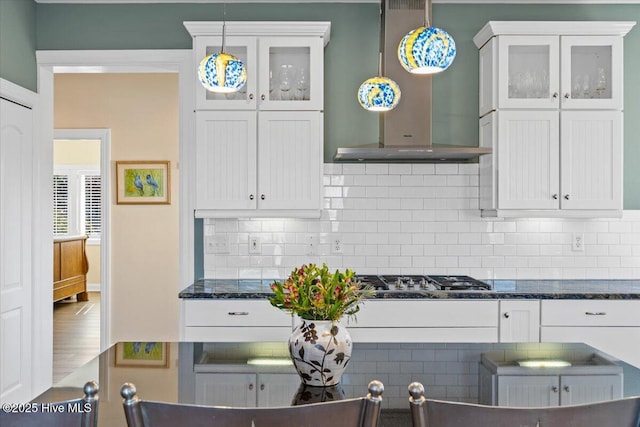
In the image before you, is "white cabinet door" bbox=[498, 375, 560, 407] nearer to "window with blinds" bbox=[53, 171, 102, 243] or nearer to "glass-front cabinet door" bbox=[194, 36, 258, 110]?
"glass-front cabinet door" bbox=[194, 36, 258, 110]

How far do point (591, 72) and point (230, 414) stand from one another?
Answer: 3.45 metres

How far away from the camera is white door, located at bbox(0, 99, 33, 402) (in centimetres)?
339

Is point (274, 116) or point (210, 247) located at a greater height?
point (274, 116)

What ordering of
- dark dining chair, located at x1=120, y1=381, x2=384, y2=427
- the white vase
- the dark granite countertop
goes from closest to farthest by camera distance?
dark dining chair, located at x1=120, y1=381, x2=384, y2=427
the white vase
the dark granite countertop

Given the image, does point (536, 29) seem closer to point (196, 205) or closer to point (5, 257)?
point (196, 205)

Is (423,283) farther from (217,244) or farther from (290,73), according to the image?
(290,73)

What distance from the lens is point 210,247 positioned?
3.82 meters

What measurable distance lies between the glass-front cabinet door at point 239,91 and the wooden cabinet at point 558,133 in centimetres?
Answer: 156

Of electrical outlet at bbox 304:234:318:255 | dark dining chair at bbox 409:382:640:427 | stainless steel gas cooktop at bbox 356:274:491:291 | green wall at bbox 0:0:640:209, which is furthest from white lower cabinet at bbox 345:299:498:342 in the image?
dark dining chair at bbox 409:382:640:427

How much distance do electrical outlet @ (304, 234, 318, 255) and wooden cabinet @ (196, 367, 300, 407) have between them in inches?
87.0

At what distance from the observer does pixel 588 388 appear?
150 cm

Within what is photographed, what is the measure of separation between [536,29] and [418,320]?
2.01 metres

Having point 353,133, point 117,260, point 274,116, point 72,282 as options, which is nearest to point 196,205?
point 274,116

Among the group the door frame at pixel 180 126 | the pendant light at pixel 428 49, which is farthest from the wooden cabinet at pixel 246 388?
the door frame at pixel 180 126
